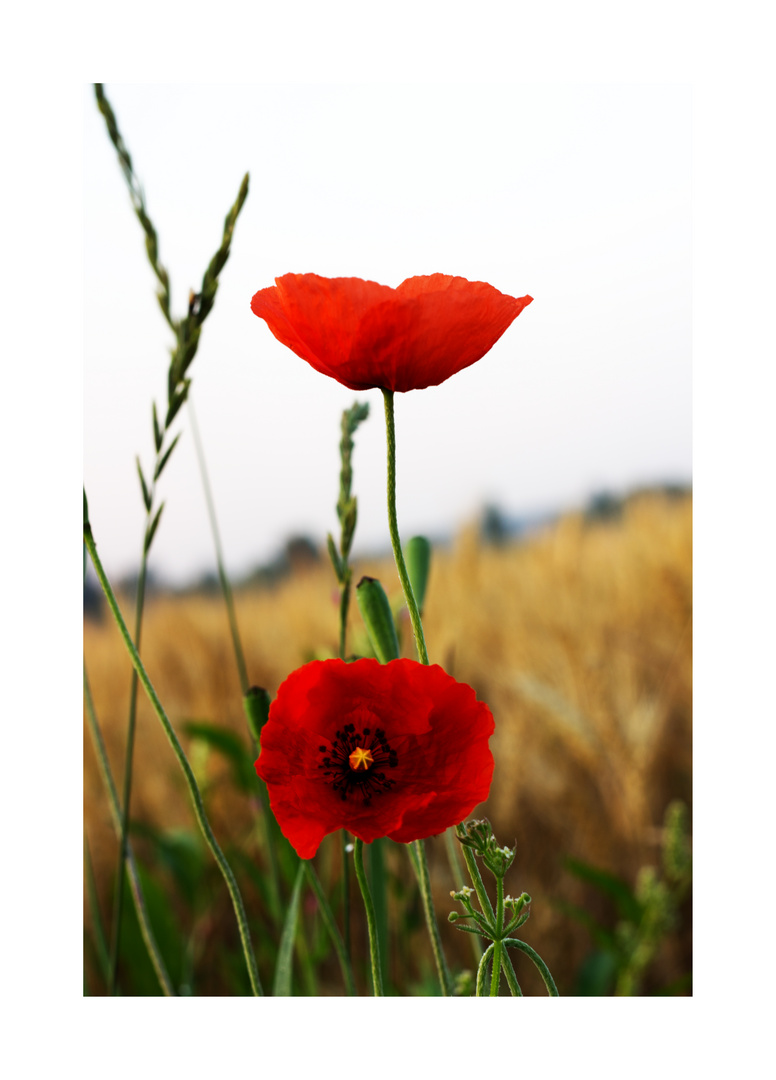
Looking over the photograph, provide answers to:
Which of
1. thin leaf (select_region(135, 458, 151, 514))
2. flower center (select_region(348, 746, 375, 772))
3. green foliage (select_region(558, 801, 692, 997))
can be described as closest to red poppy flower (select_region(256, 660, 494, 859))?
flower center (select_region(348, 746, 375, 772))

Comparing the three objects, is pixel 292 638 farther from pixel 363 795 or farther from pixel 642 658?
pixel 363 795

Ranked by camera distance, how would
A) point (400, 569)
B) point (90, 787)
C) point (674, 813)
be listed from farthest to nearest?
point (90, 787) < point (674, 813) < point (400, 569)

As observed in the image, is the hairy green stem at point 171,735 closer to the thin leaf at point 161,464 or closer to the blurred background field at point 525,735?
the thin leaf at point 161,464

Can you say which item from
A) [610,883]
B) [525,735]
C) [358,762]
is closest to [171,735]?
[358,762]

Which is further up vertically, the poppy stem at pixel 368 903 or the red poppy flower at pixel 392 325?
the red poppy flower at pixel 392 325

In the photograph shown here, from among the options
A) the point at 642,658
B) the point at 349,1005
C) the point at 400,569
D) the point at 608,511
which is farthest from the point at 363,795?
the point at 608,511

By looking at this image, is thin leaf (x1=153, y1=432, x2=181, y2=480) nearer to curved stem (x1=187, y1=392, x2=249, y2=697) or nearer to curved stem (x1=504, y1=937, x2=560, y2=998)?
curved stem (x1=187, y1=392, x2=249, y2=697)

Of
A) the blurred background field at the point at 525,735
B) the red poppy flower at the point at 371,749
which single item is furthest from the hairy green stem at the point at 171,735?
the blurred background field at the point at 525,735
